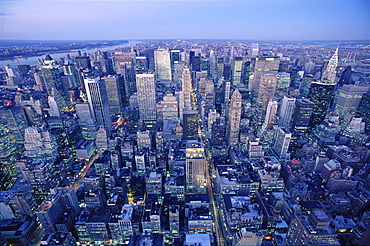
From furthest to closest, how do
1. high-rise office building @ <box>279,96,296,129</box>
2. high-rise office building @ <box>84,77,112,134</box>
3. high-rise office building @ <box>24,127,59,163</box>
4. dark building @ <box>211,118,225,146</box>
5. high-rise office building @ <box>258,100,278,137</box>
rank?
high-rise office building @ <box>84,77,112,134</box> → high-rise office building @ <box>279,96,296,129</box> → high-rise office building @ <box>258,100,278,137</box> → dark building @ <box>211,118,225,146</box> → high-rise office building @ <box>24,127,59,163</box>

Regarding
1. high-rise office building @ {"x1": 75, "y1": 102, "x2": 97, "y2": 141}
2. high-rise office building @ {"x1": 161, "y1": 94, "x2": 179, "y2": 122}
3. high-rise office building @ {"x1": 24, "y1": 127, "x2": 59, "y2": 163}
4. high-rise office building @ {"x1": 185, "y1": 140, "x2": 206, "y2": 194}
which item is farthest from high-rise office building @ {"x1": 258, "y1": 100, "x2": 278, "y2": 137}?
high-rise office building @ {"x1": 24, "y1": 127, "x2": 59, "y2": 163}

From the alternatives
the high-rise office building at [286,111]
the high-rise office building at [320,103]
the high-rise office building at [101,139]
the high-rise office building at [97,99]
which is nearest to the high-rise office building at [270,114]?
the high-rise office building at [286,111]

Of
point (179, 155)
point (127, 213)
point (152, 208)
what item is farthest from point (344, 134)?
point (127, 213)

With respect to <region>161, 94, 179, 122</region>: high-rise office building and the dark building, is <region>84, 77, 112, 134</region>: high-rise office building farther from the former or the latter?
the dark building

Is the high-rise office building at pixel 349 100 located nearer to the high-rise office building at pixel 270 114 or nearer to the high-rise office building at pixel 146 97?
the high-rise office building at pixel 270 114

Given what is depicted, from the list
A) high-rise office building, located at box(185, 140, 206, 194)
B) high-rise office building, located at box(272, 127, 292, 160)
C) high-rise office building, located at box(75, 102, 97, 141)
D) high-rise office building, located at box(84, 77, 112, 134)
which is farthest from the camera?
high-rise office building, located at box(84, 77, 112, 134)

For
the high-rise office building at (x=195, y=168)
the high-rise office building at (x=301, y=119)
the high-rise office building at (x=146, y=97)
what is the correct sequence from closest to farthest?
A: the high-rise office building at (x=195, y=168)
the high-rise office building at (x=301, y=119)
the high-rise office building at (x=146, y=97)

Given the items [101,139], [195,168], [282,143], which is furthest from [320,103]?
[101,139]
